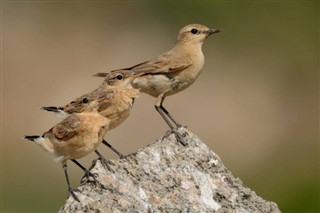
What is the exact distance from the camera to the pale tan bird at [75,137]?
9.53m

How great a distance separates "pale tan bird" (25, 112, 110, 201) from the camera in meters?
9.53

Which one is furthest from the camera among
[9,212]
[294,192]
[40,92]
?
[40,92]

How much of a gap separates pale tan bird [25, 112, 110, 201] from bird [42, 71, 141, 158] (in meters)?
0.22

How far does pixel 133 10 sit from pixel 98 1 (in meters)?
1.33

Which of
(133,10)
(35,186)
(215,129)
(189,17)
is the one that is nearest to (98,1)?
(133,10)

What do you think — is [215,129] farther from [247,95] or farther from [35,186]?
[35,186]

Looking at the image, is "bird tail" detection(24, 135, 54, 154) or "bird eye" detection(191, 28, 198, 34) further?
"bird eye" detection(191, 28, 198, 34)

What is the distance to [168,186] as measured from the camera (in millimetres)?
9203

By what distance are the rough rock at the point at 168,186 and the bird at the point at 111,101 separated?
0.44m

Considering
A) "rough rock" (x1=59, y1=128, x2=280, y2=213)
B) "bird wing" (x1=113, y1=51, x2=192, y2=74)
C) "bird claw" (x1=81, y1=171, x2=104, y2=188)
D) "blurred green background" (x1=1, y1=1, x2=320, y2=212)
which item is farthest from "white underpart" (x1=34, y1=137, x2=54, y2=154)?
"blurred green background" (x1=1, y1=1, x2=320, y2=212)

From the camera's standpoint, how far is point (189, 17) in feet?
83.4

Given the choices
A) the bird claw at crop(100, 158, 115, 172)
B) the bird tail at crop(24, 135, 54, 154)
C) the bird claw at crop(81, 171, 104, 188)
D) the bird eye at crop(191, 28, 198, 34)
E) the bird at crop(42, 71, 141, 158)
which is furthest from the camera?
the bird eye at crop(191, 28, 198, 34)

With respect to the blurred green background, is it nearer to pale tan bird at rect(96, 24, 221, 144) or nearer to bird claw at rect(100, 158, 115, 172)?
pale tan bird at rect(96, 24, 221, 144)

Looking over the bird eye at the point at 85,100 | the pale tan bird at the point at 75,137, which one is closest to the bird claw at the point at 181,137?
the pale tan bird at the point at 75,137
